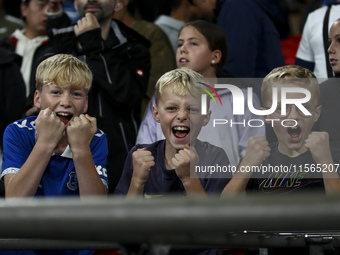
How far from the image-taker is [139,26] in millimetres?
5012

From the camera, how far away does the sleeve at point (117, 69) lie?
3.89 metres

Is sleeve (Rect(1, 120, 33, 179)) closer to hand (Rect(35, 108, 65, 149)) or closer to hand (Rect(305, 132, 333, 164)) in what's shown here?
hand (Rect(35, 108, 65, 149))

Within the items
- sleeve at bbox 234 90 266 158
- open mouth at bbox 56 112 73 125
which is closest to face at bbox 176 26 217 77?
sleeve at bbox 234 90 266 158

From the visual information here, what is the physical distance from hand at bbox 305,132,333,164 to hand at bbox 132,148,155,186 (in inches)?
27.9

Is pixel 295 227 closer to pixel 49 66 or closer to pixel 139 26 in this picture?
pixel 49 66

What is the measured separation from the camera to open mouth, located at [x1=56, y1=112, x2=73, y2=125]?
3135mm

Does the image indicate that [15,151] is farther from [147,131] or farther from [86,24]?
[86,24]

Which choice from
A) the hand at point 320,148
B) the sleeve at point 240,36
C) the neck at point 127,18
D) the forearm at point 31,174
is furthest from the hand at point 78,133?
the neck at point 127,18

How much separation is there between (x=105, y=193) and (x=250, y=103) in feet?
2.67

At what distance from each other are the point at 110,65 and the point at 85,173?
3.90ft

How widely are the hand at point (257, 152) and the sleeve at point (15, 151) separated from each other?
1.07 m

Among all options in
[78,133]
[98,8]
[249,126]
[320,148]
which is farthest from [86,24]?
[320,148]

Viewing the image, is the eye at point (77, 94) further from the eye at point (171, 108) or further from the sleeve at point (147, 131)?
the sleeve at point (147, 131)

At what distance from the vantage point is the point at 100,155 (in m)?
3.20
